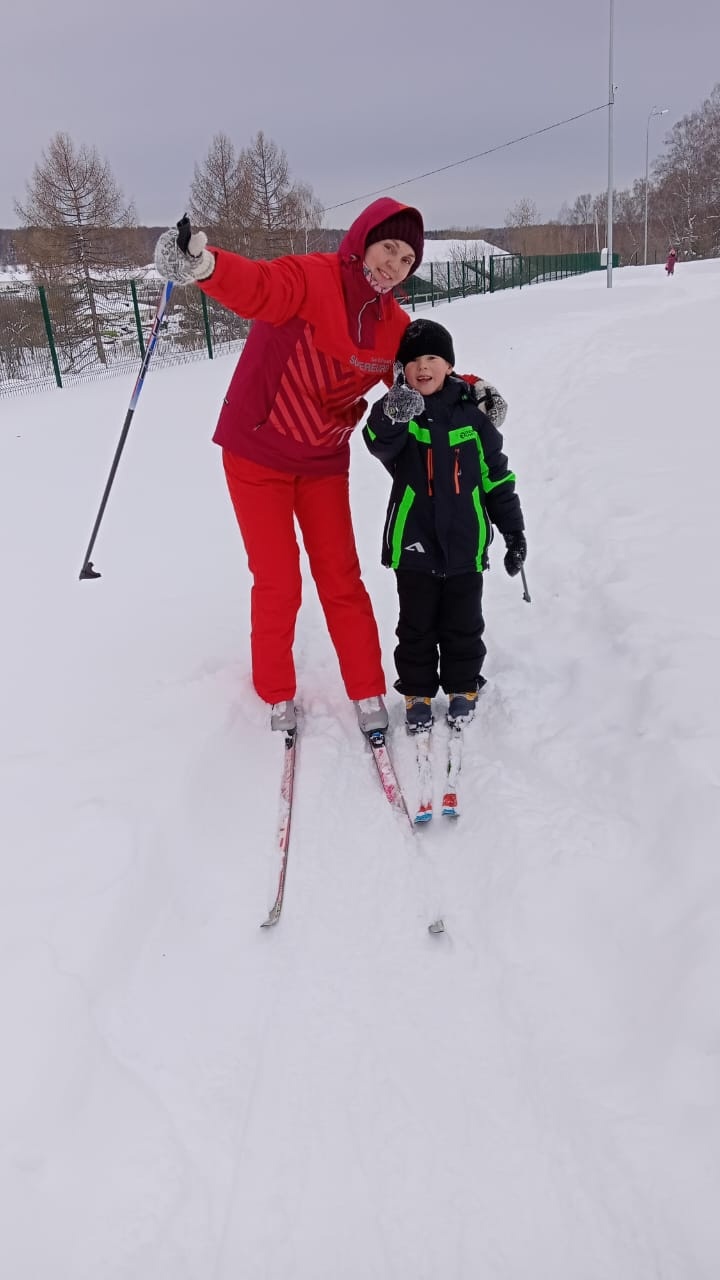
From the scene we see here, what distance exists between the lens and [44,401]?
11.1 metres

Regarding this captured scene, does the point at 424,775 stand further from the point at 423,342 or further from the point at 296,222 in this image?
the point at 296,222

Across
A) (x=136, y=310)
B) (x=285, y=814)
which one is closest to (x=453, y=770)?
(x=285, y=814)

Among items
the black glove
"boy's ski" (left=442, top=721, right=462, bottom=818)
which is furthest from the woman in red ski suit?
the black glove

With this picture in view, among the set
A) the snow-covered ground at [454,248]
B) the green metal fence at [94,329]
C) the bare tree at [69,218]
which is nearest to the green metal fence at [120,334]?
the green metal fence at [94,329]

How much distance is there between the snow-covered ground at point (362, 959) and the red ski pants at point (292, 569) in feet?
0.84

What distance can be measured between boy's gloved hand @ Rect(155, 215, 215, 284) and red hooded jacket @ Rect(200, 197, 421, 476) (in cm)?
4

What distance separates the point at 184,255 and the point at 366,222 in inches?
23.1

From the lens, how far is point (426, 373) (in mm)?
2570

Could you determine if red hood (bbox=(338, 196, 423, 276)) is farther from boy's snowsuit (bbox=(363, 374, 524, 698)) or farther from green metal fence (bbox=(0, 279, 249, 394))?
green metal fence (bbox=(0, 279, 249, 394))

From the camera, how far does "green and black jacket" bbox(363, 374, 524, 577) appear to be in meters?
2.62

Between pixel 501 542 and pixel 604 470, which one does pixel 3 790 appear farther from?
pixel 604 470

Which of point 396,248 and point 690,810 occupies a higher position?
point 396,248

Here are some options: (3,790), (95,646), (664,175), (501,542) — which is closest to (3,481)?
(95,646)

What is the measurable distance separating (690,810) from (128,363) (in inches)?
622
